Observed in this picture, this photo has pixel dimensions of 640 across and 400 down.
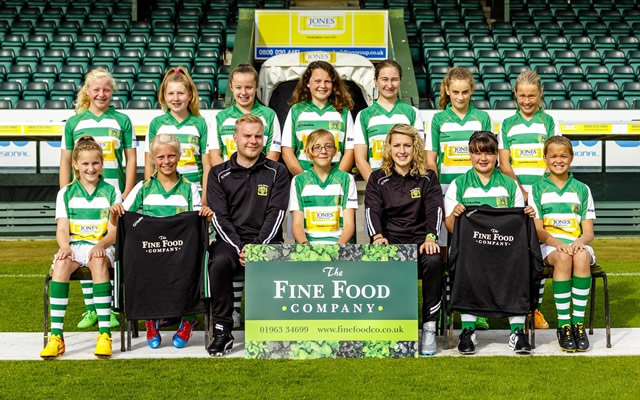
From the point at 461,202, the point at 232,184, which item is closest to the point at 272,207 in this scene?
the point at 232,184

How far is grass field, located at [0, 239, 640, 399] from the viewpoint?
4289 mm

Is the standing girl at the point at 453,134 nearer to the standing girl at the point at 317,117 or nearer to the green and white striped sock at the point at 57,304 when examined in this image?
the standing girl at the point at 317,117

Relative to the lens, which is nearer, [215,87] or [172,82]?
[172,82]

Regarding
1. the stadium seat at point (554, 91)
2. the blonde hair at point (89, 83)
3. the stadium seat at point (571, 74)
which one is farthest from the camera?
the stadium seat at point (571, 74)

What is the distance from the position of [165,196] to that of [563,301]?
2494mm

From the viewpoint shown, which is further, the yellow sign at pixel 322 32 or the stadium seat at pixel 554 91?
the yellow sign at pixel 322 32

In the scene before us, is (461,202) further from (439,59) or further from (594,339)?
(439,59)

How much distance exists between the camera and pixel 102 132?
6090 millimetres

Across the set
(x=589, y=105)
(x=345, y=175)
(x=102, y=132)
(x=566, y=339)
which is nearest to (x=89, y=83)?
(x=102, y=132)

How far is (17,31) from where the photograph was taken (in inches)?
727

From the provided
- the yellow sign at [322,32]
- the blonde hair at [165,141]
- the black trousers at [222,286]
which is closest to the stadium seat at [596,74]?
the yellow sign at [322,32]

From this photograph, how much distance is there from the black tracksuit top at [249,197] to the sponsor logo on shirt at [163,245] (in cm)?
36

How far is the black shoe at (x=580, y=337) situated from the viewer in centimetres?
518

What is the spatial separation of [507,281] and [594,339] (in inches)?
31.3
